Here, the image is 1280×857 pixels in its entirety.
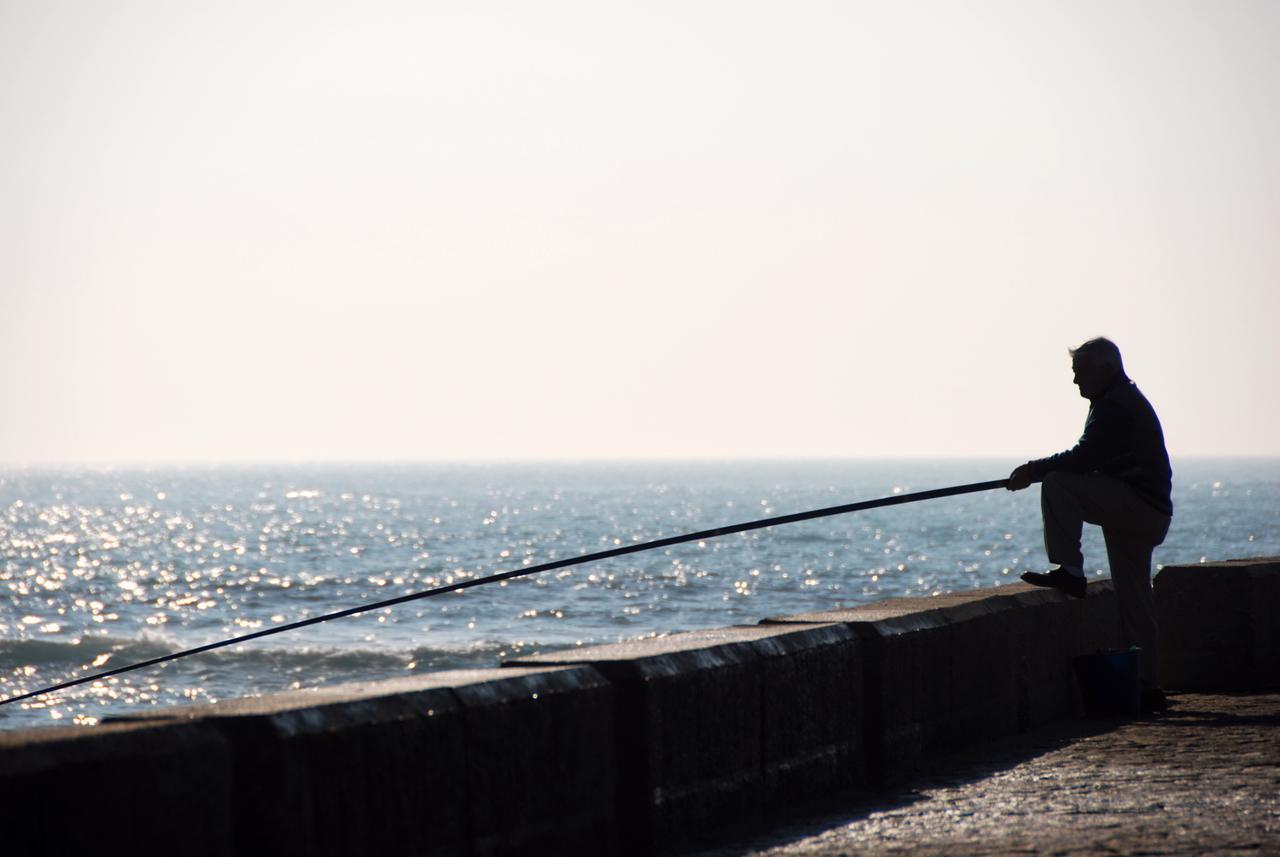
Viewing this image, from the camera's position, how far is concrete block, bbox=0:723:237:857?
2828mm

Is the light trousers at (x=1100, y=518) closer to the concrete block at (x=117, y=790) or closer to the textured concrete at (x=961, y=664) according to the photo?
the textured concrete at (x=961, y=664)

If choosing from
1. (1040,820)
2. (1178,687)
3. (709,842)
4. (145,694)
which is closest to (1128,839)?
(1040,820)

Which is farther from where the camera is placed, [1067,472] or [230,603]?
[230,603]

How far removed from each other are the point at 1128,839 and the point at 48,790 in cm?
271

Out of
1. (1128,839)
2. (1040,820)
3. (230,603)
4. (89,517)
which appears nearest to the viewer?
(1128,839)

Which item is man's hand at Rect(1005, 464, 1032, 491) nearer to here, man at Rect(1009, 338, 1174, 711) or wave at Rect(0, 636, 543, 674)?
man at Rect(1009, 338, 1174, 711)

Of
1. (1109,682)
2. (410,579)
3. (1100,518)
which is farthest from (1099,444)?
(410,579)

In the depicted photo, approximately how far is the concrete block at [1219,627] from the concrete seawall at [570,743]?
1545mm

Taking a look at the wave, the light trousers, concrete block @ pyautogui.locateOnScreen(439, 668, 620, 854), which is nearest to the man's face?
the light trousers

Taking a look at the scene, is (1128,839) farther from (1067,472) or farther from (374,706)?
(1067,472)

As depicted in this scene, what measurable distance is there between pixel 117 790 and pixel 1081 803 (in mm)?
2943

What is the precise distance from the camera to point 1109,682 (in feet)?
23.0

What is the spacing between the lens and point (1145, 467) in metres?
6.66

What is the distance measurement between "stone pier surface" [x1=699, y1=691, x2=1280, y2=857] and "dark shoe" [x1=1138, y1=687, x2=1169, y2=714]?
1.69 ft
